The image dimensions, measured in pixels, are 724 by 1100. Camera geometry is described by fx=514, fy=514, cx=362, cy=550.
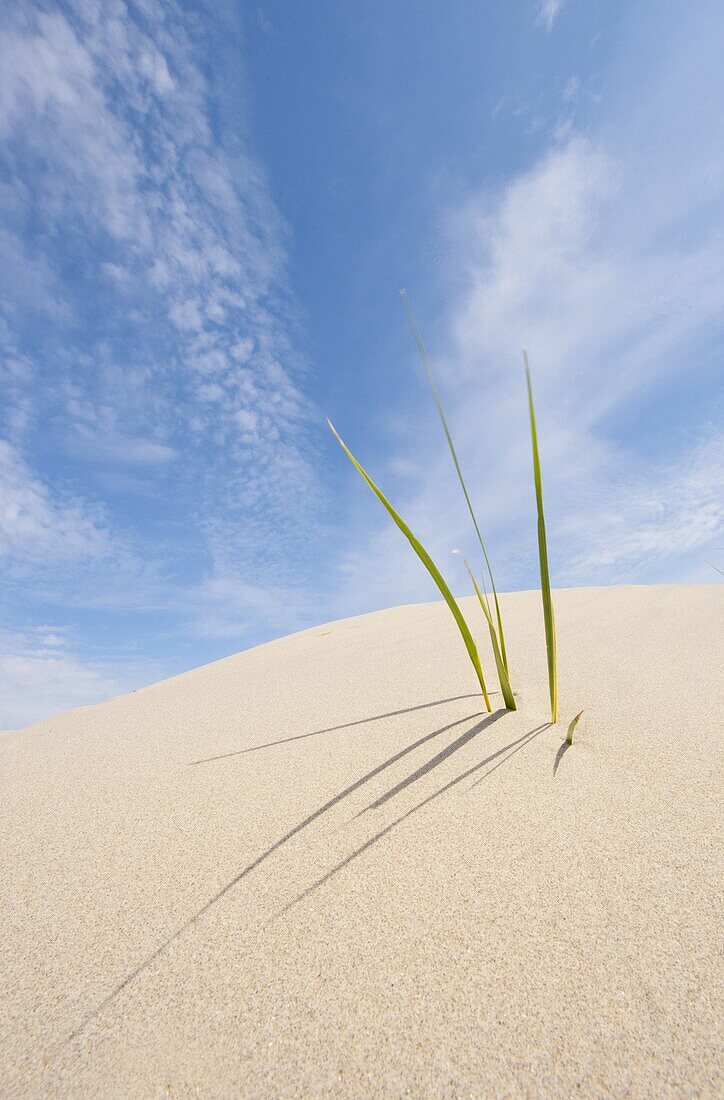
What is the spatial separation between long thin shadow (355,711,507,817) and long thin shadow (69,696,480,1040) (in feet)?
0.16

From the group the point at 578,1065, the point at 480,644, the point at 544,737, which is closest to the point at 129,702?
the point at 480,644

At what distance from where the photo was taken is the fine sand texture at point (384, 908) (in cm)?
49

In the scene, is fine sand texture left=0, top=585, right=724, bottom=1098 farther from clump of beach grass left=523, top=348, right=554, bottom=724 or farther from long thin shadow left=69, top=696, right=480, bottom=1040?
clump of beach grass left=523, top=348, right=554, bottom=724

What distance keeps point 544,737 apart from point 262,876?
60cm

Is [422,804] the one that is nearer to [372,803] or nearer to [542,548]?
[372,803]

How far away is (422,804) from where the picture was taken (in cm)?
87

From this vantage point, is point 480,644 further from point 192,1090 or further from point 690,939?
point 192,1090

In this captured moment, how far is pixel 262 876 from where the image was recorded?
748mm

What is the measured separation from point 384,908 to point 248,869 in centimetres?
23

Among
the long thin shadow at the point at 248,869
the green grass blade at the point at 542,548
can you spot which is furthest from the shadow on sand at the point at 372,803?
the green grass blade at the point at 542,548

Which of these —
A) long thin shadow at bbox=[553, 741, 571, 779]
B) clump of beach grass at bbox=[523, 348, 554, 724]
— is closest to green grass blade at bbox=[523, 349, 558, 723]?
clump of beach grass at bbox=[523, 348, 554, 724]

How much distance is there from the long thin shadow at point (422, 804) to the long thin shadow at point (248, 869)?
11 cm

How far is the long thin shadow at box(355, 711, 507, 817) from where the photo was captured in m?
0.89

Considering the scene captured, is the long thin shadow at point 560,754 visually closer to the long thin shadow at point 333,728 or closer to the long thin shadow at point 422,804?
the long thin shadow at point 422,804
